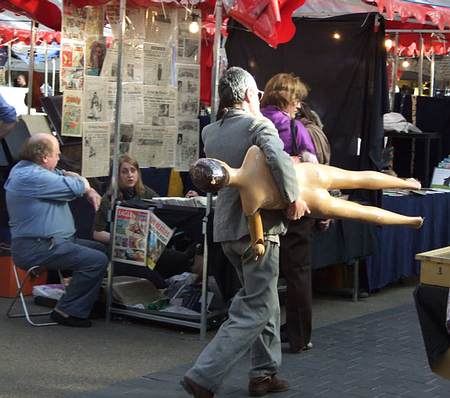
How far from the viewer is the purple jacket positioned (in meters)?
6.44

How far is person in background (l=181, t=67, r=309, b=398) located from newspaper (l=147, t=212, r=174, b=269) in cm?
149

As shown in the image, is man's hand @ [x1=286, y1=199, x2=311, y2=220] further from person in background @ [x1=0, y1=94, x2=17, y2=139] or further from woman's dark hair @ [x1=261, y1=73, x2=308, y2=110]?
person in background @ [x1=0, y1=94, x2=17, y2=139]

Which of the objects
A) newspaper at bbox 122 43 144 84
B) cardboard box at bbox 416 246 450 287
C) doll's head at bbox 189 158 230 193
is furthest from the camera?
newspaper at bbox 122 43 144 84

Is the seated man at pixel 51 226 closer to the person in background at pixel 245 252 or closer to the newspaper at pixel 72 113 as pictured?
the newspaper at pixel 72 113

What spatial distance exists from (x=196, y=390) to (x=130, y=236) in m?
2.21

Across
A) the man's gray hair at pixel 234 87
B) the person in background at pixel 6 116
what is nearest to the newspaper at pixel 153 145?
the person in background at pixel 6 116

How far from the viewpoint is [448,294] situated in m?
3.68

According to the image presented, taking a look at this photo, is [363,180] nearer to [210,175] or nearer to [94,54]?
[210,175]

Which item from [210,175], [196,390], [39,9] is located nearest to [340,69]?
[39,9]

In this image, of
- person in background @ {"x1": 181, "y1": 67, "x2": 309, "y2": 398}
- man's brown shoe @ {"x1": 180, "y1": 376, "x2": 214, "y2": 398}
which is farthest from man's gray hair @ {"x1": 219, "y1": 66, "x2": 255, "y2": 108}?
man's brown shoe @ {"x1": 180, "y1": 376, "x2": 214, "y2": 398}

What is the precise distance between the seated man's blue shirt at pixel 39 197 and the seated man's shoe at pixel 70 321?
0.60 metres

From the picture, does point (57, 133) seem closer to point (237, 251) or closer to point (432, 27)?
point (237, 251)

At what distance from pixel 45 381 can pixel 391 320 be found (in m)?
3.09

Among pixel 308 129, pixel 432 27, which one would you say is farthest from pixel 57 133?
pixel 432 27
